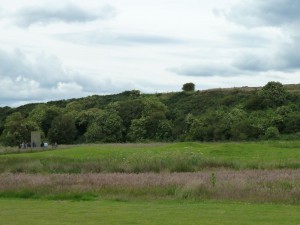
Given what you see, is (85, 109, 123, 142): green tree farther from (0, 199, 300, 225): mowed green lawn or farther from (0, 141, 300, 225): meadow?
(0, 199, 300, 225): mowed green lawn

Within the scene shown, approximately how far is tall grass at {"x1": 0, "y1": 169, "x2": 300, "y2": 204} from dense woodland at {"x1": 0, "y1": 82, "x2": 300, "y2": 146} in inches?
2004

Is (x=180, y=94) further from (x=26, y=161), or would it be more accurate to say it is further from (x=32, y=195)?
(x=32, y=195)

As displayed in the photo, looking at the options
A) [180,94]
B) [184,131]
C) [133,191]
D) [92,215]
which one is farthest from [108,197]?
[180,94]

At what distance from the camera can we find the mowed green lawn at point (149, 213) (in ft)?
58.2

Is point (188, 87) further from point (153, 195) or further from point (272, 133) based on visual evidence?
point (153, 195)

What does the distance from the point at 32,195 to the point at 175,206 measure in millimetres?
10159

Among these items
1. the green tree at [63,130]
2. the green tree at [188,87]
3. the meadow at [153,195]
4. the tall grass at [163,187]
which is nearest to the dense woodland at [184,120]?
the green tree at [63,130]

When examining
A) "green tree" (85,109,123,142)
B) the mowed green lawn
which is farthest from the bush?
the mowed green lawn

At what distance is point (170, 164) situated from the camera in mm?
38625

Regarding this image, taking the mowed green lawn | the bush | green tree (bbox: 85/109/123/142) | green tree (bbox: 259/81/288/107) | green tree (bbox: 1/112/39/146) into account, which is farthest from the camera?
green tree (bbox: 1/112/39/146)

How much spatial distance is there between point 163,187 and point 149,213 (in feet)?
24.7

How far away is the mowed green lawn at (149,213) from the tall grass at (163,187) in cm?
177

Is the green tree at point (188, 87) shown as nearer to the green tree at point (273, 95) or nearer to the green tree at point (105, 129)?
the green tree at point (105, 129)

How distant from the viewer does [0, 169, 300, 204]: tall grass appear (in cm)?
2466
